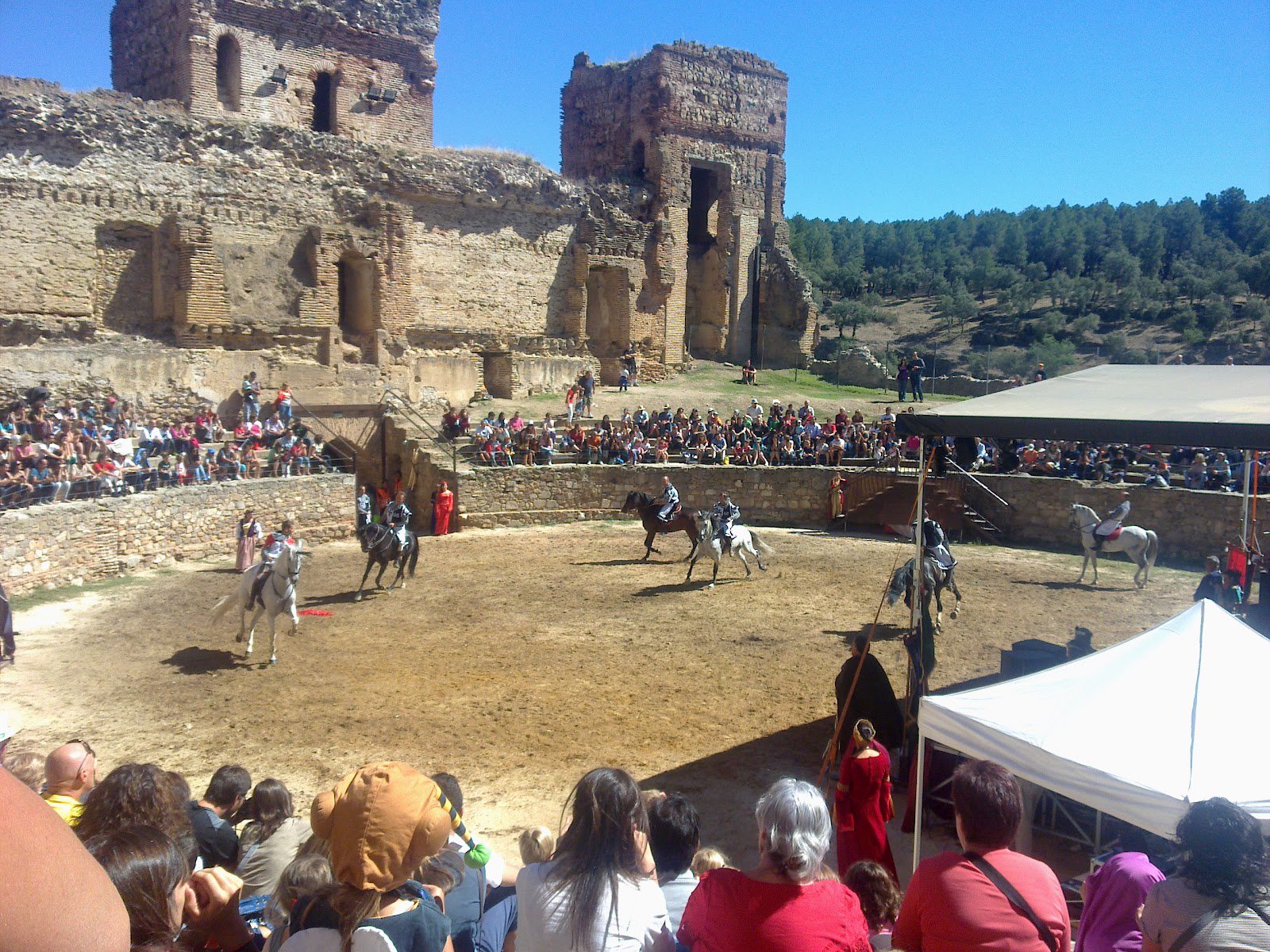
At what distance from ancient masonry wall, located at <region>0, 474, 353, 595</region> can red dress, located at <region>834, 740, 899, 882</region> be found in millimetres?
13082

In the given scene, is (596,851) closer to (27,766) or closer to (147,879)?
(147,879)

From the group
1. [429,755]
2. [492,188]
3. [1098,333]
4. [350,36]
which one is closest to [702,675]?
[429,755]

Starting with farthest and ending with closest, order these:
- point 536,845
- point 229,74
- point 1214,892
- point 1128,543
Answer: point 229,74
point 1128,543
point 536,845
point 1214,892

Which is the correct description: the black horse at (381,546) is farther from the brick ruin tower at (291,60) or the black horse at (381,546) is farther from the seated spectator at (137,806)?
the brick ruin tower at (291,60)

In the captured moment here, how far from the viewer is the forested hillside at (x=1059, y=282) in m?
50.1

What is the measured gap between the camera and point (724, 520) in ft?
54.0

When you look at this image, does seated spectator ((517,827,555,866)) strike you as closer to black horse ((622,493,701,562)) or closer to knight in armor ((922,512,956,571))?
knight in armor ((922,512,956,571))

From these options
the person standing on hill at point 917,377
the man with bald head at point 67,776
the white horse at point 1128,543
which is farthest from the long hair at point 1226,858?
the person standing on hill at point 917,377

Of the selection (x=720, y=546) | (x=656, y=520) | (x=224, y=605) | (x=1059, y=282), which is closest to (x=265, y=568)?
(x=224, y=605)

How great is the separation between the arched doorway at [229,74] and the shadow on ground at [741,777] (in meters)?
27.3

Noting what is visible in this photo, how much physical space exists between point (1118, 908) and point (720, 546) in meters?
12.3

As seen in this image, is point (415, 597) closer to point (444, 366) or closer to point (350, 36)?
point (444, 366)

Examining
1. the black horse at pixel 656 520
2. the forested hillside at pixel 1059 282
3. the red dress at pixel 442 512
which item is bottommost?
the red dress at pixel 442 512

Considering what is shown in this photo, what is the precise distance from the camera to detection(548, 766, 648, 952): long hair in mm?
3270
